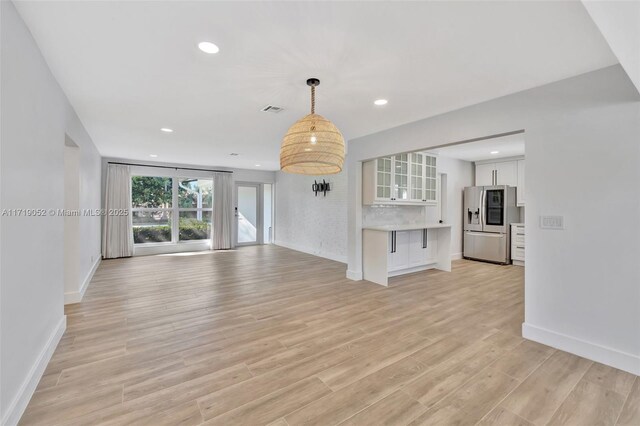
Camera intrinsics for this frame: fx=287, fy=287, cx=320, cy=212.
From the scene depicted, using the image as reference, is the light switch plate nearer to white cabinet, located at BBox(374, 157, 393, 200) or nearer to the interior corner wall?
white cabinet, located at BBox(374, 157, 393, 200)

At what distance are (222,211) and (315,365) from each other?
678 centimetres

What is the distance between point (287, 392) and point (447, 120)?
128 inches

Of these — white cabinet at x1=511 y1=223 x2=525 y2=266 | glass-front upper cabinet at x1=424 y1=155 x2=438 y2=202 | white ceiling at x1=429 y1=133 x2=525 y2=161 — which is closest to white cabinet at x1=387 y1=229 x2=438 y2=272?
glass-front upper cabinet at x1=424 y1=155 x2=438 y2=202

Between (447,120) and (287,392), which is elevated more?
(447,120)

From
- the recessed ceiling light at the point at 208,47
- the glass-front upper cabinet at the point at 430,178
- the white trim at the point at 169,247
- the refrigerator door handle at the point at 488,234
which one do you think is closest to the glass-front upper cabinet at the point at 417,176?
the glass-front upper cabinet at the point at 430,178

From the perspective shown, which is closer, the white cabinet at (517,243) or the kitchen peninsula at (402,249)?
the kitchen peninsula at (402,249)

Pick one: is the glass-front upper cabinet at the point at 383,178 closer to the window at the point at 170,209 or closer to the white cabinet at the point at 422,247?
the white cabinet at the point at 422,247

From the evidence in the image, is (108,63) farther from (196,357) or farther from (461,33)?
(461,33)

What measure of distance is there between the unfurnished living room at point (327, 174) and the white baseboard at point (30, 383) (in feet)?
0.05

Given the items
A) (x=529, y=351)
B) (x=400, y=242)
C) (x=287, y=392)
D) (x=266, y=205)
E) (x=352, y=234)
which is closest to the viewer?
(x=287, y=392)

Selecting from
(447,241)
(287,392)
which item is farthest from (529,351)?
(447,241)

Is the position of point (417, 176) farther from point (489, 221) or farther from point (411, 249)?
point (489, 221)

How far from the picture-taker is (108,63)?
7.54 ft

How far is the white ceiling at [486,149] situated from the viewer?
4.89 m
